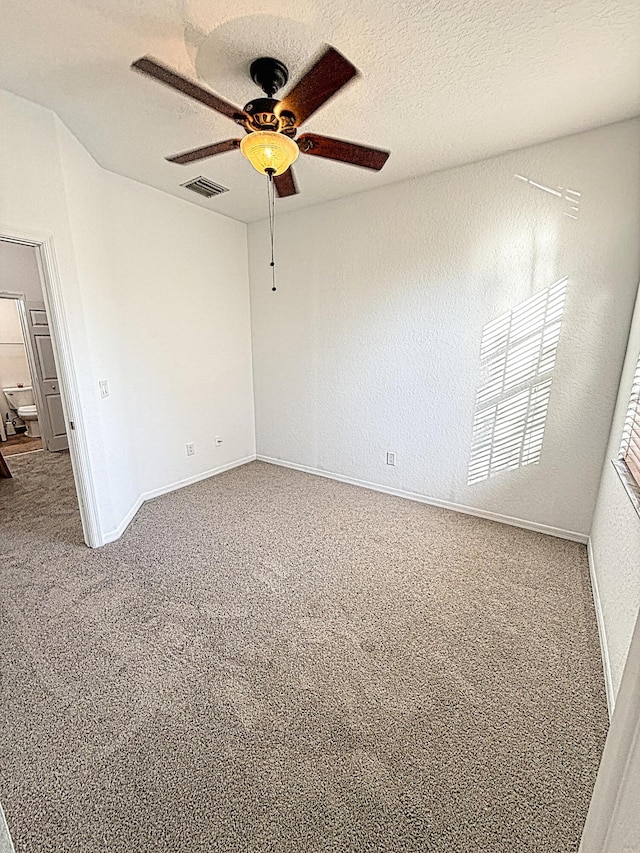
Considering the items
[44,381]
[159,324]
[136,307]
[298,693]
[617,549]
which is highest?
[136,307]

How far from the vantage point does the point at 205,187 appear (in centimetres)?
315

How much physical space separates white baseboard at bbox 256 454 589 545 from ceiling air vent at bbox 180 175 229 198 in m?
2.72

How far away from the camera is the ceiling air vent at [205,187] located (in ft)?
9.93

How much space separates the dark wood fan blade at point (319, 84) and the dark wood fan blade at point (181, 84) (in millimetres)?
224

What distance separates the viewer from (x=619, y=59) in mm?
1737

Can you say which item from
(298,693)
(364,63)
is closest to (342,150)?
(364,63)

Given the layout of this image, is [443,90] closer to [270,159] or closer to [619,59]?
[619,59]

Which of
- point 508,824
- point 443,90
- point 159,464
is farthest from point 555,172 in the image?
point 159,464

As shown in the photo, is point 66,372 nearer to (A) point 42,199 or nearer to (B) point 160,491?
(A) point 42,199

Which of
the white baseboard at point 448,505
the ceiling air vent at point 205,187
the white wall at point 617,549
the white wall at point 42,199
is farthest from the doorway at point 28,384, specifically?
the white wall at point 617,549

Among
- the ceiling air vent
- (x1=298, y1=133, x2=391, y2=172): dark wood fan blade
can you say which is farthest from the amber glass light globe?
the ceiling air vent

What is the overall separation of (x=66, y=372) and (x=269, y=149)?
1868 mm

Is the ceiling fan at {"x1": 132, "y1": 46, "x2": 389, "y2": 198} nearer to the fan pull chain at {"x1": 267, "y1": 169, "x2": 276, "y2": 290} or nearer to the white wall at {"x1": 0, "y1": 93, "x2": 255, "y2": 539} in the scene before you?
the white wall at {"x1": 0, "y1": 93, "x2": 255, "y2": 539}

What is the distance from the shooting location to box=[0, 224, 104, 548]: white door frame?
2252 mm
